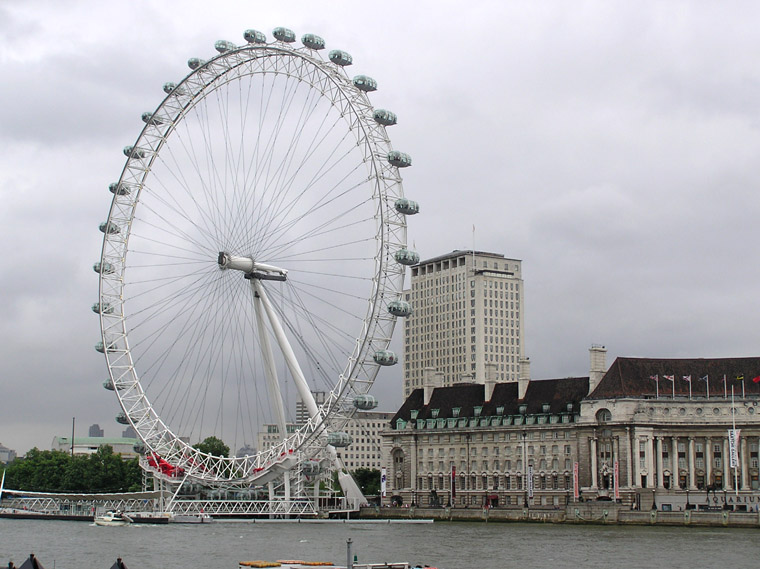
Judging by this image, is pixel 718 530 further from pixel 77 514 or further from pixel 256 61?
pixel 77 514

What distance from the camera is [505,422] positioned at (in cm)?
13188

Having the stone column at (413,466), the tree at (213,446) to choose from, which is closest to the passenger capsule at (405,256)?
the stone column at (413,466)

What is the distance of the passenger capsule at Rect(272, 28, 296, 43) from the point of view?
301ft

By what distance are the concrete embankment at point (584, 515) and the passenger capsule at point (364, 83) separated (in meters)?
43.7

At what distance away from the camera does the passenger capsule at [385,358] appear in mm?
90500

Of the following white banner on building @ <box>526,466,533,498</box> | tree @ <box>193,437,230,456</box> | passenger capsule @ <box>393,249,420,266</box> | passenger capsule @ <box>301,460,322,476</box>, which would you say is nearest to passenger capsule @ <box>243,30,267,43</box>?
passenger capsule @ <box>393,249,420,266</box>

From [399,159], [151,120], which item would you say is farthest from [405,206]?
[151,120]

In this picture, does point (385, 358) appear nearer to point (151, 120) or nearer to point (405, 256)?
point (405, 256)

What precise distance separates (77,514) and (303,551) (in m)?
58.6

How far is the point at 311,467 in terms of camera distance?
351 feet

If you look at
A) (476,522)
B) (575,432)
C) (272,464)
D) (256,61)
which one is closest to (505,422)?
(575,432)

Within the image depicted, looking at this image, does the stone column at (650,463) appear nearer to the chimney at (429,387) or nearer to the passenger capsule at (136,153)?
the chimney at (429,387)

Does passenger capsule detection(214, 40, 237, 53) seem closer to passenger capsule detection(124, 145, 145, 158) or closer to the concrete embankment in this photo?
passenger capsule detection(124, 145, 145, 158)

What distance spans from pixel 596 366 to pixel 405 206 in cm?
4259
